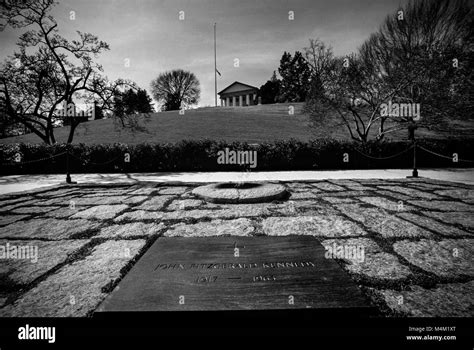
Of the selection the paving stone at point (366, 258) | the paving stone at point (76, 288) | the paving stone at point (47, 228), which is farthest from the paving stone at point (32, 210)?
the paving stone at point (366, 258)

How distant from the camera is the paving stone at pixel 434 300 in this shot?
1818 mm

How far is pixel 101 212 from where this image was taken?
15.5 ft

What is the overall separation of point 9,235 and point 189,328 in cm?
354

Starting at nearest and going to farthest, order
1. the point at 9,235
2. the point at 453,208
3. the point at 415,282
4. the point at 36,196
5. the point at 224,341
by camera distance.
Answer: the point at 224,341
the point at 415,282
the point at 9,235
the point at 453,208
the point at 36,196

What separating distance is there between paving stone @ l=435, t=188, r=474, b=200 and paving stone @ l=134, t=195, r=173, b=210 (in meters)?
6.29

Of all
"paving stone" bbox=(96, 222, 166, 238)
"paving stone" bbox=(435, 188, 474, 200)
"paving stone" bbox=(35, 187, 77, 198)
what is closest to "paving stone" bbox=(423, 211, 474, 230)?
"paving stone" bbox=(435, 188, 474, 200)

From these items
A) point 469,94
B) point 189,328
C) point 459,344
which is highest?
point 469,94

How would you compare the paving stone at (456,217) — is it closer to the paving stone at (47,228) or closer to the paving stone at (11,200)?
the paving stone at (47,228)

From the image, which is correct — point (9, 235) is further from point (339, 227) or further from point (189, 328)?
point (339, 227)

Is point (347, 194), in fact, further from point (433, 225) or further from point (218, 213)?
point (218, 213)

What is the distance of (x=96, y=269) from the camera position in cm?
256

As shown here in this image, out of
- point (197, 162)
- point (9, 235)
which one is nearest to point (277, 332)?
point (9, 235)

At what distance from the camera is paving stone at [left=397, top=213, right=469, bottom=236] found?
343cm

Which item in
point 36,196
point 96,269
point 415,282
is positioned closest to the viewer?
point 415,282
